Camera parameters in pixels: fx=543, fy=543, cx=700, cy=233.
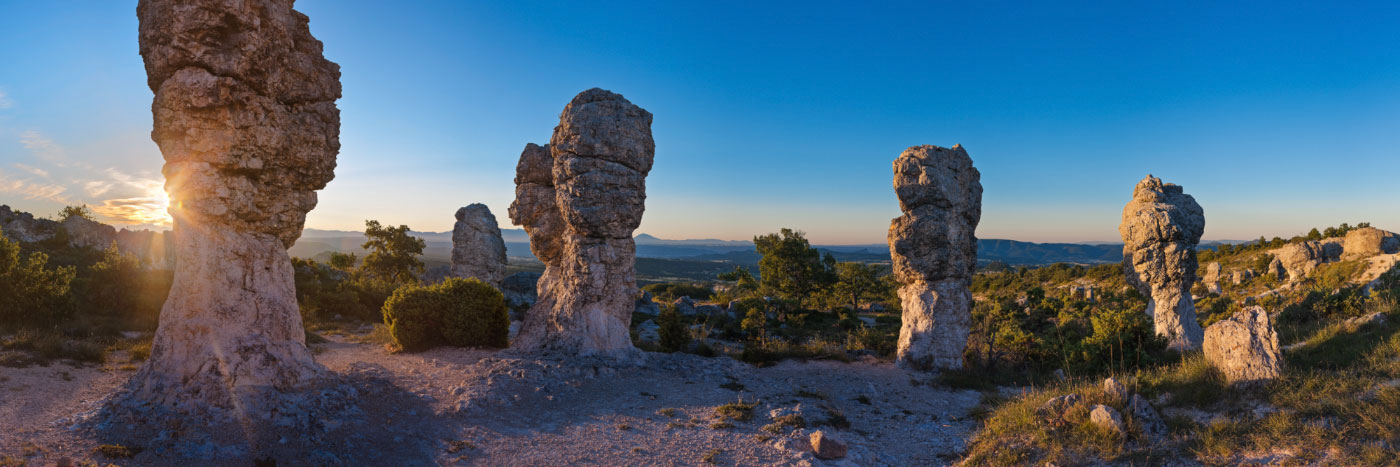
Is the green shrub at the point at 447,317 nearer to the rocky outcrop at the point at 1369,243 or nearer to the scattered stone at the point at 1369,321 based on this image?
the scattered stone at the point at 1369,321

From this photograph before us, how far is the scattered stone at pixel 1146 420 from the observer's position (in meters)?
7.02

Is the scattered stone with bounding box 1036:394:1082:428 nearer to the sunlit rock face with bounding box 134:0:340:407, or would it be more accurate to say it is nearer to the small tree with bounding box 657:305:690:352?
the small tree with bounding box 657:305:690:352

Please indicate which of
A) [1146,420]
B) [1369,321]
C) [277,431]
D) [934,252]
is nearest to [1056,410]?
[1146,420]

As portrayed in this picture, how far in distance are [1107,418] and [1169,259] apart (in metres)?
11.4

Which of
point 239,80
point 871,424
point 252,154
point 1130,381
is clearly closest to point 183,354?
point 252,154

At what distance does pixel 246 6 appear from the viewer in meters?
8.89

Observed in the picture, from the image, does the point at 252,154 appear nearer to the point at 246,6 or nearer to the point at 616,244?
the point at 246,6

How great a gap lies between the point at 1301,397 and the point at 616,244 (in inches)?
486

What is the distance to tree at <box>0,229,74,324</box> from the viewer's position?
12.9 metres

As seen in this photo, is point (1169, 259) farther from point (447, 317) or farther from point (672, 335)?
point (447, 317)

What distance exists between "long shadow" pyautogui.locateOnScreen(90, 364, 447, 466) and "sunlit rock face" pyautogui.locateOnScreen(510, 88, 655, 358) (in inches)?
188

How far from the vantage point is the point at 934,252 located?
46.9 ft

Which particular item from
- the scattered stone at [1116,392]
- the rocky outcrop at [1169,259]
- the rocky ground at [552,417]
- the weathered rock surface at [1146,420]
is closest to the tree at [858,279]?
the rocky outcrop at [1169,259]

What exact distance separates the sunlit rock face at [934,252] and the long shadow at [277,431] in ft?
38.2
